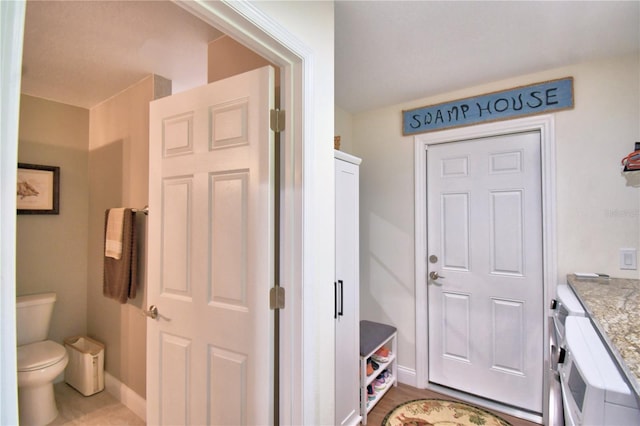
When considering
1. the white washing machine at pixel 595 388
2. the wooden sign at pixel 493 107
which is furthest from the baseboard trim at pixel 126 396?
the wooden sign at pixel 493 107

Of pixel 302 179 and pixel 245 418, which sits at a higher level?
pixel 302 179

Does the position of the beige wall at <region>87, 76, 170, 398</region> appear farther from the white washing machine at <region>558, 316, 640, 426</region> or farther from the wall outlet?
the wall outlet

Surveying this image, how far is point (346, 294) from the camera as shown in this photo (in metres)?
1.84

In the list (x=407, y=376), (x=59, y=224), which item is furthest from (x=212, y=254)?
(x=59, y=224)

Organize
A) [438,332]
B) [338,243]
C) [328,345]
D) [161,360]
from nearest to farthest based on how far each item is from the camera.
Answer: [328,345] < [161,360] < [338,243] < [438,332]

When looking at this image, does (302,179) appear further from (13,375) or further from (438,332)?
(438,332)

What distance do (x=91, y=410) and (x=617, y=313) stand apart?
3.19m

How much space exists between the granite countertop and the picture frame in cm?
358

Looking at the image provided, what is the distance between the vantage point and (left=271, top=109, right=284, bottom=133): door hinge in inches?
49.7

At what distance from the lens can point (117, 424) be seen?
2090 mm

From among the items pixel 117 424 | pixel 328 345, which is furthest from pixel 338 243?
pixel 117 424

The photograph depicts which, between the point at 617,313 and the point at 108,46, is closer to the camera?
the point at 617,313

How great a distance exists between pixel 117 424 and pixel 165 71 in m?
2.44

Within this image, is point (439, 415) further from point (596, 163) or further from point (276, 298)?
point (596, 163)
